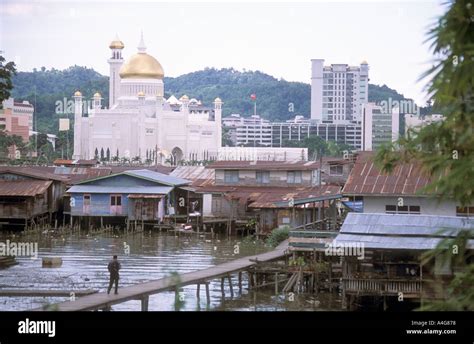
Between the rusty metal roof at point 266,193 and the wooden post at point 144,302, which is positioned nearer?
the wooden post at point 144,302

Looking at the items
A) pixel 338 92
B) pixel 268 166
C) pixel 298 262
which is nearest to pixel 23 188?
pixel 268 166

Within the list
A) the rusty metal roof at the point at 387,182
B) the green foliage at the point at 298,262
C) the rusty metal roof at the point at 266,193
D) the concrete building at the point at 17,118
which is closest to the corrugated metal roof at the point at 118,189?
the rusty metal roof at the point at 266,193

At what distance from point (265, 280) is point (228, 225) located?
26.7 ft

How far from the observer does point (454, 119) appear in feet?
12.2

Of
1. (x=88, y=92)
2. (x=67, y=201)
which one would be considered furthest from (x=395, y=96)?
(x=88, y=92)

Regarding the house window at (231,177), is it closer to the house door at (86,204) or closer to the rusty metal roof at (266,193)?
the rusty metal roof at (266,193)

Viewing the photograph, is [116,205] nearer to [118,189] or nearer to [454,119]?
[118,189]

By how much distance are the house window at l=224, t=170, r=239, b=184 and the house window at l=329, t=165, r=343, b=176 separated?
2.37 metres

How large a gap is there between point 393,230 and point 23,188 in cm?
1102

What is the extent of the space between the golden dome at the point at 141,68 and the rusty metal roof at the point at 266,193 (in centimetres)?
2016

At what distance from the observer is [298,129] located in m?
50.1

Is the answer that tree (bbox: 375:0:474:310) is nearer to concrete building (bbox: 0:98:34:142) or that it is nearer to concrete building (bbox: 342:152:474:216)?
concrete building (bbox: 342:152:474:216)

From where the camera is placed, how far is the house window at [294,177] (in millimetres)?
21891
